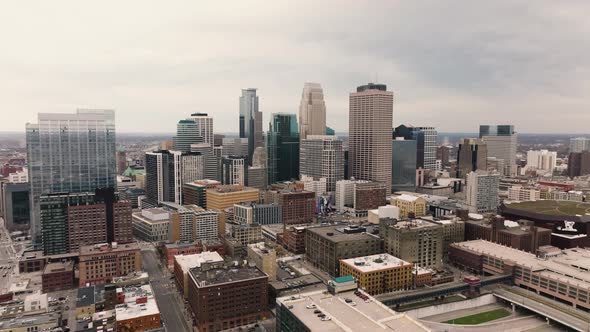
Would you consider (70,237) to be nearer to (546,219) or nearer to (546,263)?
(546,263)

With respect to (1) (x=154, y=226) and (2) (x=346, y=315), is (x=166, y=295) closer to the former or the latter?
(2) (x=346, y=315)

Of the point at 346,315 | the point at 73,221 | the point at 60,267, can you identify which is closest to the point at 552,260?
the point at 346,315

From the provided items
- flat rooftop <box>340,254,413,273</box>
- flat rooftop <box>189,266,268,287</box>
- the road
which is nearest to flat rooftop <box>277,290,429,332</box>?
flat rooftop <box>189,266,268,287</box>

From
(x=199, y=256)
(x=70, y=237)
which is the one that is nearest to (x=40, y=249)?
(x=70, y=237)

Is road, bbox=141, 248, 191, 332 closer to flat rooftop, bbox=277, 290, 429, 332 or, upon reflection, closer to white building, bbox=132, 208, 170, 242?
white building, bbox=132, 208, 170, 242

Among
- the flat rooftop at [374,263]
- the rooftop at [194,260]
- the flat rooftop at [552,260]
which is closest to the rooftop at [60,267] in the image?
the rooftop at [194,260]

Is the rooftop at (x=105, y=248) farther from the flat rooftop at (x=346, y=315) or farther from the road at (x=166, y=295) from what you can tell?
the flat rooftop at (x=346, y=315)
